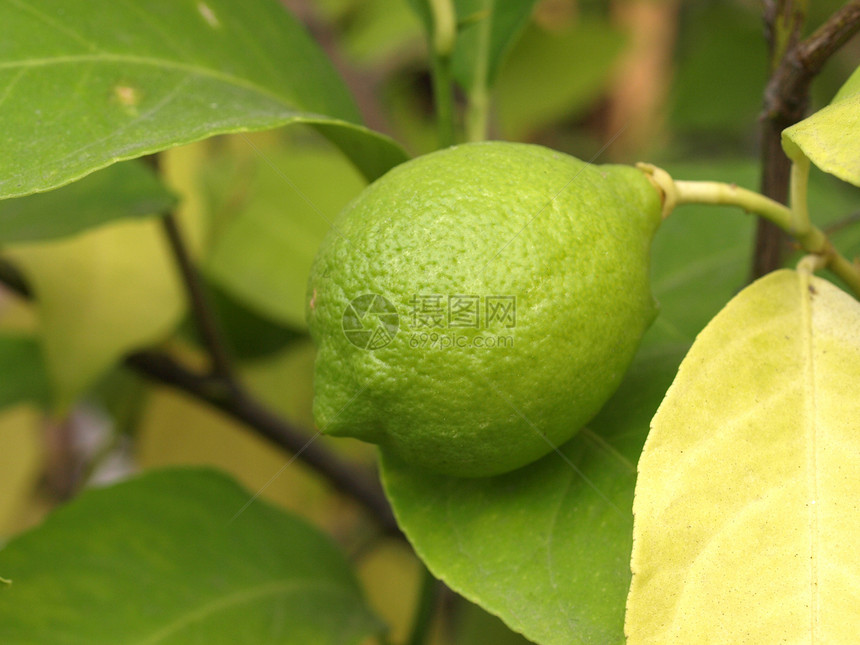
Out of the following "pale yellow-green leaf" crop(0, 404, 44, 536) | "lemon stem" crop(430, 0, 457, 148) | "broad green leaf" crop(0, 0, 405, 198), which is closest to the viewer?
"broad green leaf" crop(0, 0, 405, 198)

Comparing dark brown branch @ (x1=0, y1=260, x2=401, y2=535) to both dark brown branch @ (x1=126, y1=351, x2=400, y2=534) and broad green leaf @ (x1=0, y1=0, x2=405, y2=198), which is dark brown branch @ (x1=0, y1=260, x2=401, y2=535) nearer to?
dark brown branch @ (x1=126, y1=351, x2=400, y2=534)

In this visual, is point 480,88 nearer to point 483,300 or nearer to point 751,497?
point 483,300

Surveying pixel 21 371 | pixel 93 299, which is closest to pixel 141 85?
pixel 93 299

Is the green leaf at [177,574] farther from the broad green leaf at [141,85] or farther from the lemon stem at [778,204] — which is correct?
the lemon stem at [778,204]

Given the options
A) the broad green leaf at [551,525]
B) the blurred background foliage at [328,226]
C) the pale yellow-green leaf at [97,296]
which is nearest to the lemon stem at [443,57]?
the blurred background foliage at [328,226]

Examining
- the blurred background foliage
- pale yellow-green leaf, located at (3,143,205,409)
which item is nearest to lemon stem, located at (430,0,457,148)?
the blurred background foliage

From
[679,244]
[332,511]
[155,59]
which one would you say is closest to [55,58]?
[155,59]
